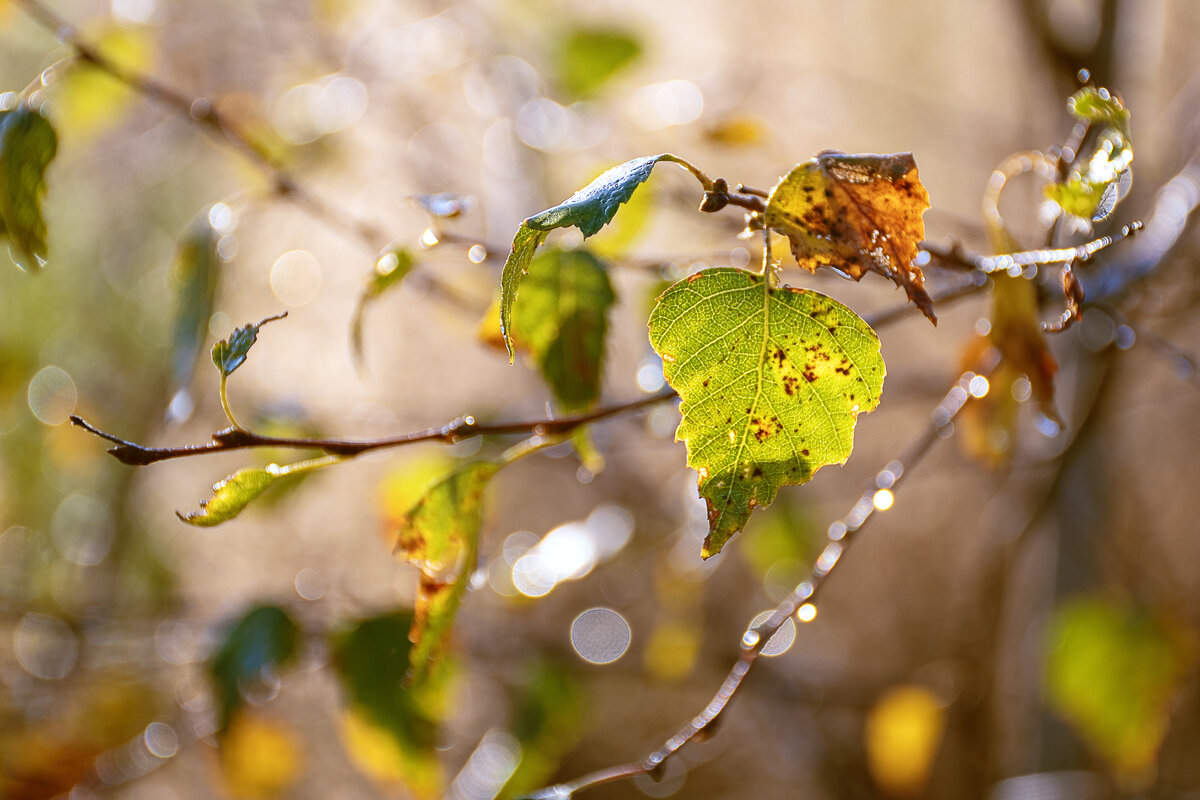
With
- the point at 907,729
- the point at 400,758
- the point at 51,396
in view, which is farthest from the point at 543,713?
the point at 51,396

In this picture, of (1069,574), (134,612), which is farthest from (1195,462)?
(134,612)

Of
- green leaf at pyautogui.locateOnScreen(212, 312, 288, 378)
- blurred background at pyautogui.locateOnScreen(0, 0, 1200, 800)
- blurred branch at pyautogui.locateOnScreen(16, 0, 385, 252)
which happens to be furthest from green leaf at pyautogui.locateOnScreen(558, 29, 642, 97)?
green leaf at pyautogui.locateOnScreen(212, 312, 288, 378)

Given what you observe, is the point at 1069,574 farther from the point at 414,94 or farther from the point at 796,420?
the point at 414,94

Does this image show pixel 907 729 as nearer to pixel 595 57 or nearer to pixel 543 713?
pixel 543 713

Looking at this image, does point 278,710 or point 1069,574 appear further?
point 278,710

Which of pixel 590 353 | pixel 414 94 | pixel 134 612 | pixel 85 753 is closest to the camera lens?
pixel 590 353

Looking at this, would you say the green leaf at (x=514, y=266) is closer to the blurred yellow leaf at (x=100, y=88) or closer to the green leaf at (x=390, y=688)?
the green leaf at (x=390, y=688)

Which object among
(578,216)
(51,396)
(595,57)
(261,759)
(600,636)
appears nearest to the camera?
(578,216)
